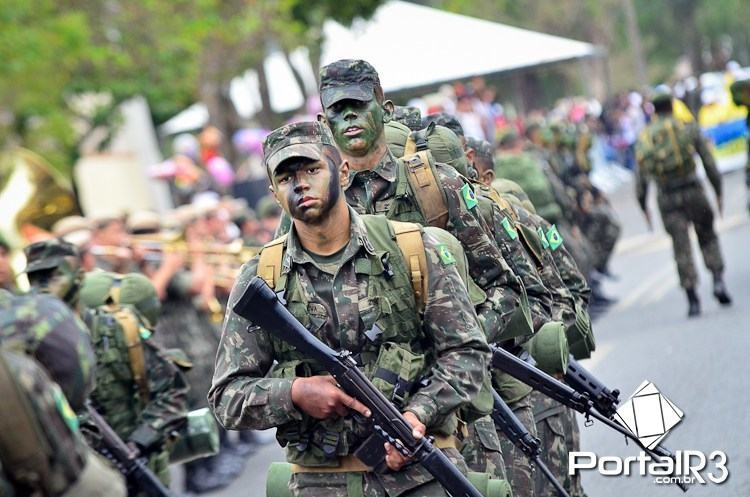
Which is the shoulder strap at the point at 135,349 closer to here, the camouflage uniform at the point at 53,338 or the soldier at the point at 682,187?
the camouflage uniform at the point at 53,338

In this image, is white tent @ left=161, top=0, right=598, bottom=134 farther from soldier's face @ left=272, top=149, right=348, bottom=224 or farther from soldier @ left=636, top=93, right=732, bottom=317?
soldier's face @ left=272, top=149, right=348, bottom=224

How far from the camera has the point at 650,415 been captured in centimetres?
687

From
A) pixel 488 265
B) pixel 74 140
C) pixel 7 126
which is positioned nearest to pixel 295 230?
pixel 488 265

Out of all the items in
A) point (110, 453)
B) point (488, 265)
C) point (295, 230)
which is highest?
point (295, 230)

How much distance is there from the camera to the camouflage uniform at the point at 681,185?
1374cm

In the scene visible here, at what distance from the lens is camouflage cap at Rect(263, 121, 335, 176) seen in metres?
4.88

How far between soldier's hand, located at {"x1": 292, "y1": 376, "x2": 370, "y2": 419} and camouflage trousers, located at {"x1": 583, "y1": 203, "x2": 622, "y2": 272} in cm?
1229

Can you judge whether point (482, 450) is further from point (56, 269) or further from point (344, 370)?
point (56, 269)

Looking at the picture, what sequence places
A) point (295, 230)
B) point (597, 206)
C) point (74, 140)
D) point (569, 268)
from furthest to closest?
1. point (74, 140)
2. point (597, 206)
3. point (569, 268)
4. point (295, 230)

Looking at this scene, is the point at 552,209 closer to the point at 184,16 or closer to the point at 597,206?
the point at 597,206

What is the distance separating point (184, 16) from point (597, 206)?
812 centimetres

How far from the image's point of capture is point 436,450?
4715 millimetres

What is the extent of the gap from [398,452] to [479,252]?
157 cm

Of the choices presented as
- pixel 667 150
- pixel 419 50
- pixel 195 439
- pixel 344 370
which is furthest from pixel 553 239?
pixel 419 50
